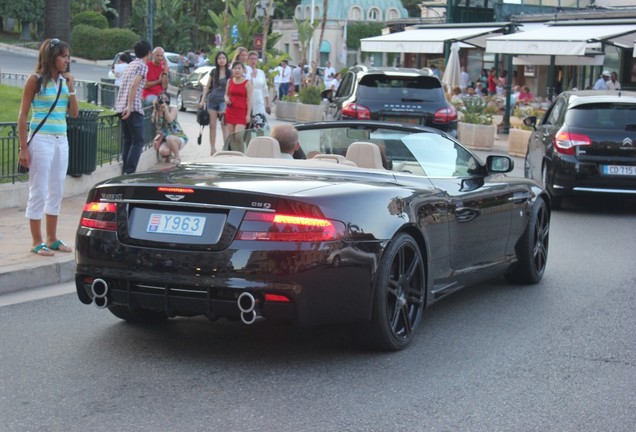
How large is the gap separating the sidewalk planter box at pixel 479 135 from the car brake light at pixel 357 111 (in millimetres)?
7468

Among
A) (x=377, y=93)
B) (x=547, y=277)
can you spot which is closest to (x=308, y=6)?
(x=377, y=93)

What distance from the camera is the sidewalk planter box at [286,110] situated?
116 ft

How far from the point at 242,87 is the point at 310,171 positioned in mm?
10287

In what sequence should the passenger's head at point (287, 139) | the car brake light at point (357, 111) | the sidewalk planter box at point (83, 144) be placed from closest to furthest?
the passenger's head at point (287, 139), the sidewalk planter box at point (83, 144), the car brake light at point (357, 111)

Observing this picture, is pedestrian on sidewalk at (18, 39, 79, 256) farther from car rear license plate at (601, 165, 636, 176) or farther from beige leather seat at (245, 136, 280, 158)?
car rear license plate at (601, 165, 636, 176)

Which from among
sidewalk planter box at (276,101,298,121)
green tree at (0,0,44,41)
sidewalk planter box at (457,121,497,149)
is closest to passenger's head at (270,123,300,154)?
sidewalk planter box at (457,121,497,149)

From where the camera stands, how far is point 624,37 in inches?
1091

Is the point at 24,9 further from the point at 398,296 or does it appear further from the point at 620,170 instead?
the point at 398,296

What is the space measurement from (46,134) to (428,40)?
25.2 m

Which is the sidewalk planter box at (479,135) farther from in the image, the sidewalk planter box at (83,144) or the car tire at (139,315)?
the car tire at (139,315)

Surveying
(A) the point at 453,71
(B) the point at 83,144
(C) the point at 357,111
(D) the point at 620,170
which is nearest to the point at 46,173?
(B) the point at 83,144

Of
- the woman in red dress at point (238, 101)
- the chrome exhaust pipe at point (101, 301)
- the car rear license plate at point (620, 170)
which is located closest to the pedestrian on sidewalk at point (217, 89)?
the woman in red dress at point (238, 101)

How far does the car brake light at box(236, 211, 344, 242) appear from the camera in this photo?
5914 millimetres

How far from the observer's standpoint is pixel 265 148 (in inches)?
308
